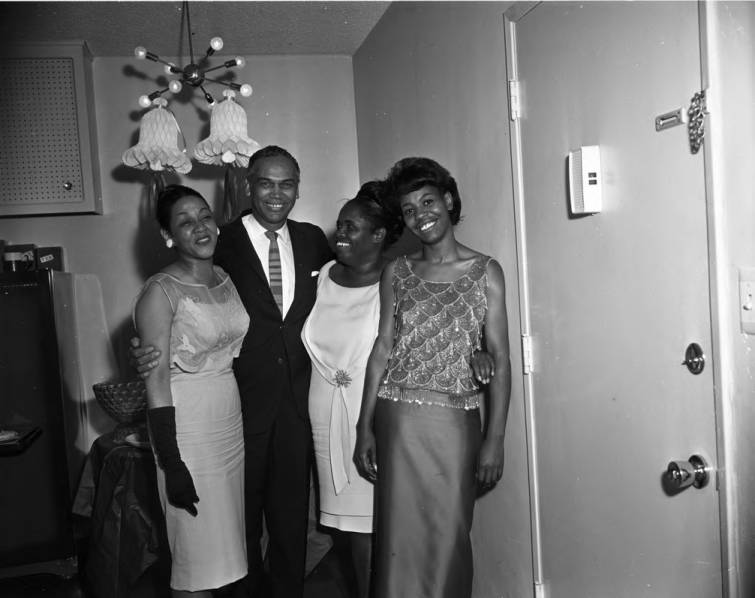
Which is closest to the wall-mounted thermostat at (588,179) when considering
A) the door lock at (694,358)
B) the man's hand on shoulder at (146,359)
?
the door lock at (694,358)

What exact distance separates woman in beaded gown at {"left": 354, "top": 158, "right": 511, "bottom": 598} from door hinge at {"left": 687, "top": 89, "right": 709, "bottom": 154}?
0.71 metres

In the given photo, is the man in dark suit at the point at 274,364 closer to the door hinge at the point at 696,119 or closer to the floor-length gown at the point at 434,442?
the floor-length gown at the point at 434,442

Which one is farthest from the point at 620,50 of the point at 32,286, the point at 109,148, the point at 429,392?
the point at 109,148

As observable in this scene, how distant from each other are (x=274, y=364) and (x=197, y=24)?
202 centimetres

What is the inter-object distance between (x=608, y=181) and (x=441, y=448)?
834 millimetres

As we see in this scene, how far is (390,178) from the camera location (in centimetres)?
218

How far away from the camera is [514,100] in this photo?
84.8 inches

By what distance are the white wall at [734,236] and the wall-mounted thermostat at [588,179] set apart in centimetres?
40

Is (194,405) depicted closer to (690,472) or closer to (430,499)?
(430,499)

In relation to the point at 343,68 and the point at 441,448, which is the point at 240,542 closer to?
the point at 441,448

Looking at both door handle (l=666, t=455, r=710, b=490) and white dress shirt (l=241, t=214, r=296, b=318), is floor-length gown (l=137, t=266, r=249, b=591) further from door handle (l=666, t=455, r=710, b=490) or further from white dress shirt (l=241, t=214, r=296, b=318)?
door handle (l=666, t=455, r=710, b=490)

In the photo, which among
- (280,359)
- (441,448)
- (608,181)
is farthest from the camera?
(280,359)

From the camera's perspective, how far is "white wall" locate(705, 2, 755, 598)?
4.31 ft

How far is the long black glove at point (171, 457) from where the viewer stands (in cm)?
201
